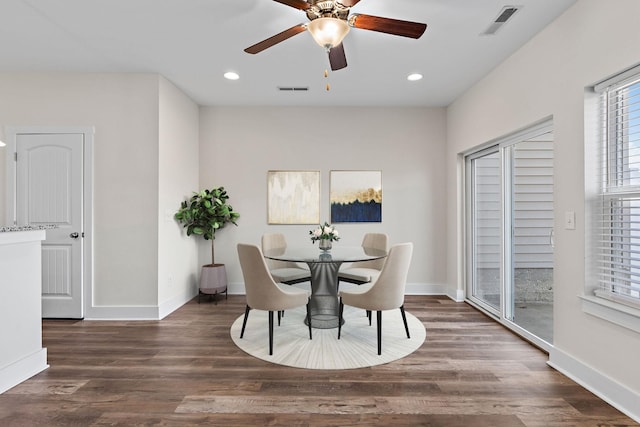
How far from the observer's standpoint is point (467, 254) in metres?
4.41

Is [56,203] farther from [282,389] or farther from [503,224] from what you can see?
[503,224]

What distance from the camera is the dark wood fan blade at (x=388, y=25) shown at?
1963 millimetres

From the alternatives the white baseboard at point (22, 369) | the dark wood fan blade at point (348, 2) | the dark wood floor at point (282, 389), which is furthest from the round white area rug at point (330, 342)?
the dark wood fan blade at point (348, 2)

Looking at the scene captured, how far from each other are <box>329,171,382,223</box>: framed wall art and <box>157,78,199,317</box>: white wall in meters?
2.04

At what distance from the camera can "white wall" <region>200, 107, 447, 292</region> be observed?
15.7 feet

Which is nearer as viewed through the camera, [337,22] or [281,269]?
[337,22]

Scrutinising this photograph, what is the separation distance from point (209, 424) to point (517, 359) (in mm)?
2424

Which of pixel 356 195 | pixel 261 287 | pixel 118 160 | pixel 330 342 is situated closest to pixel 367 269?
pixel 330 342

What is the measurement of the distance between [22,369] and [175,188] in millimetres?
2290

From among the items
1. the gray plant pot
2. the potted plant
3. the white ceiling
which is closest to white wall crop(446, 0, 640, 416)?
the white ceiling

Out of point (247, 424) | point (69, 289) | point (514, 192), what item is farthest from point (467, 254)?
point (69, 289)

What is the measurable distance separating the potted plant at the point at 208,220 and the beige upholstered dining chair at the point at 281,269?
31.7 inches

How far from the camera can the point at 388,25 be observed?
2018mm

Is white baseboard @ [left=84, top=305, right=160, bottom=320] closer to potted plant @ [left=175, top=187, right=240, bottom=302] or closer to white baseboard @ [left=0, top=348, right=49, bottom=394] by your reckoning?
potted plant @ [left=175, top=187, right=240, bottom=302]
